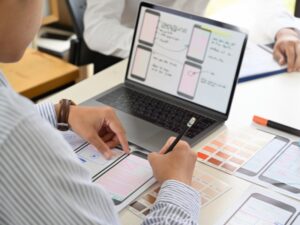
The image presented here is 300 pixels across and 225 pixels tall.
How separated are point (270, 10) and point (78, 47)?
84cm

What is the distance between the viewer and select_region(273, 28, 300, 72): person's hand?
1442mm

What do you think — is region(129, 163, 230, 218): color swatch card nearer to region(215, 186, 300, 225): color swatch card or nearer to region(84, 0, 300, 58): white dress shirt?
region(215, 186, 300, 225): color swatch card

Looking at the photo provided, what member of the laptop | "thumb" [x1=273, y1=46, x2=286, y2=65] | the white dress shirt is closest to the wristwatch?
the laptop

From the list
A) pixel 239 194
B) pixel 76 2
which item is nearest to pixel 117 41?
pixel 76 2

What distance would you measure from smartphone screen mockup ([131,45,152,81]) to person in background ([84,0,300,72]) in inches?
12.4

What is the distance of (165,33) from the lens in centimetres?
125

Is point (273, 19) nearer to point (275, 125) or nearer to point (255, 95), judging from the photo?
point (255, 95)

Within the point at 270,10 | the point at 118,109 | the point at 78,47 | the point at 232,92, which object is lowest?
the point at 78,47

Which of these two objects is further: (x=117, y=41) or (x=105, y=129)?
(x=117, y=41)

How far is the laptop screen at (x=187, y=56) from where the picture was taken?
1.15 metres

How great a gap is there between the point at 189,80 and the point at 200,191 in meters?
0.39

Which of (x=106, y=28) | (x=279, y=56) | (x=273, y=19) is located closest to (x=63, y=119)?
(x=106, y=28)

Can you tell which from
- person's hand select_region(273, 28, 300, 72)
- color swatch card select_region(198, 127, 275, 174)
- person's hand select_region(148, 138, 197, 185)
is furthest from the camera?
person's hand select_region(273, 28, 300, 72)

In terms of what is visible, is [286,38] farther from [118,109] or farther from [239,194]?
[239,194]
